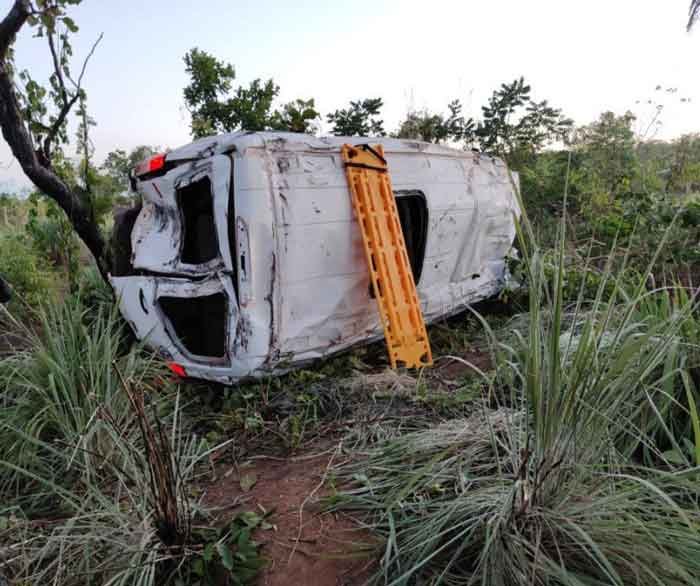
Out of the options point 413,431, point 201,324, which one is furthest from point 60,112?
point 413,431

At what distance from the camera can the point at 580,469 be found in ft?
4.78

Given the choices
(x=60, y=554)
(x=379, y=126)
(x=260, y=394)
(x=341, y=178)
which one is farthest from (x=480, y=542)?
(x=379, y=126)

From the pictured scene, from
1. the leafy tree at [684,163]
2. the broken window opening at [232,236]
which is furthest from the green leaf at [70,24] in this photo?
the leafy tree at [684,163]

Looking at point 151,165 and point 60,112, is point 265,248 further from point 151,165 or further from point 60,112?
point 60,112

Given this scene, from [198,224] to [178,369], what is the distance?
1.14 meters

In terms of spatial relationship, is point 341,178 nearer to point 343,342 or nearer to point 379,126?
point 343,342

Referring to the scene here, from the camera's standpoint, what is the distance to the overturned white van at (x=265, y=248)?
9.78ft

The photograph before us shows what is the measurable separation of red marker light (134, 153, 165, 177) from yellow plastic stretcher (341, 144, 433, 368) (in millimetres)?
1339

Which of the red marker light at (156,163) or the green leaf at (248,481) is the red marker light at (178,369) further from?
the red marker light at (156,163)

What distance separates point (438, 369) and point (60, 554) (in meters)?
2.71

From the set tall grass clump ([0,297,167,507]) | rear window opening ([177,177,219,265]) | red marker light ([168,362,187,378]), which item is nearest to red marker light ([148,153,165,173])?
rear window opening ([177,177,219,265])

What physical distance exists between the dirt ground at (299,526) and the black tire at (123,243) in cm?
219

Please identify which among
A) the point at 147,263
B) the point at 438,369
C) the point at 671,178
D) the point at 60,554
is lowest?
the point at 438,369

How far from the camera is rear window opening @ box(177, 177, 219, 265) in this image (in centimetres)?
354
